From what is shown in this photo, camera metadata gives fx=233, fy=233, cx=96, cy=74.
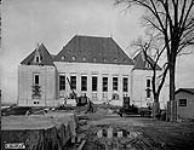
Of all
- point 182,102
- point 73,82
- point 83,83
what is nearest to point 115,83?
point 83,83

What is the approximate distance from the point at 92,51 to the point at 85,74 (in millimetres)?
6931

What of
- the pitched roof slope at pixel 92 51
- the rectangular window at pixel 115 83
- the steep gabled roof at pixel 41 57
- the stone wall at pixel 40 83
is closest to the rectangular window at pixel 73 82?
the stone wall at pixel 40 83

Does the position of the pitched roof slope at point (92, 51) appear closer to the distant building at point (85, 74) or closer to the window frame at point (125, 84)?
the distant building at point (85, 74)

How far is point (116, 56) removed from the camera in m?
61.9

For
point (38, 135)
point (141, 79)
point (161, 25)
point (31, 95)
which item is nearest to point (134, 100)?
point (141, 79)

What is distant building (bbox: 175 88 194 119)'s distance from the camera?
1241 inches

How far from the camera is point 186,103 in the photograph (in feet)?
108

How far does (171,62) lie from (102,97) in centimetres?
3853

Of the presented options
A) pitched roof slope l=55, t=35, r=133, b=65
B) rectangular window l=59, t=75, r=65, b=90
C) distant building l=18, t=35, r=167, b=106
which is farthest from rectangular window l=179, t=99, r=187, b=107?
rectangular window l=59, t=75, r=65, b=90

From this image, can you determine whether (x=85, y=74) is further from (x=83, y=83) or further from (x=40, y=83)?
(x=40, y=83)

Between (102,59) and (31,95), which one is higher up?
(102,59)

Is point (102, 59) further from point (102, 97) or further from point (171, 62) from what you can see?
point (171, 62)

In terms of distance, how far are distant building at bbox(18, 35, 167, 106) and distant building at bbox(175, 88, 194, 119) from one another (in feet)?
81.6

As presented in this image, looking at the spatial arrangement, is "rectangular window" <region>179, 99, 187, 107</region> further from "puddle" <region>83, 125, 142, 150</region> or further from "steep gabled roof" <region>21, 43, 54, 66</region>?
"steep gabled roof" <region>21, 43, 54, 66</region>
